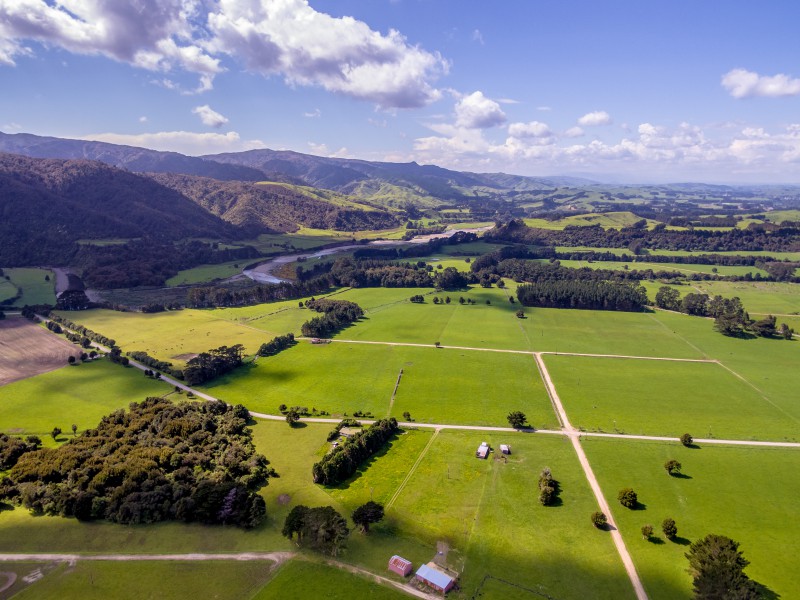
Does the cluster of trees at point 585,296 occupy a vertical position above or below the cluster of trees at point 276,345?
above

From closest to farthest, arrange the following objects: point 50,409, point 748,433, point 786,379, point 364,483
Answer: point 364,483 → point 748,433 → point 50,409 → point 786,379

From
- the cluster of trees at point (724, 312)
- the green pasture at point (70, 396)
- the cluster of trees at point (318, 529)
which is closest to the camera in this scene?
the cluster of trees at point (318, 529)

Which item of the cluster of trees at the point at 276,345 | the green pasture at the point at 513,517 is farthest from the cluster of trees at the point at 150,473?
the cluster of trees at the point at 276,345

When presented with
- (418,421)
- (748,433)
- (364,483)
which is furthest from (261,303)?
(748,433)

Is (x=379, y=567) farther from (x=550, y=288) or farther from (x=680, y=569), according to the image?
(x=550, y=288)

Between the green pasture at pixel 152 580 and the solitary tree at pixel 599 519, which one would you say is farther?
the solitary tree at pixel 599 519

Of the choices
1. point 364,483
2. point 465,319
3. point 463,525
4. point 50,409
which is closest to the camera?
point 463,525

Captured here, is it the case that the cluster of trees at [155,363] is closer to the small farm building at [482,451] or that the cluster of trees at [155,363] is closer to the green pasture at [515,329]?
the green pasture at [515,329]
